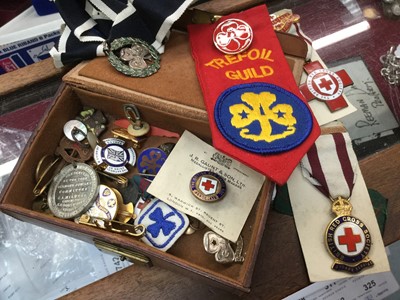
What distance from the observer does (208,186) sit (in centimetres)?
89

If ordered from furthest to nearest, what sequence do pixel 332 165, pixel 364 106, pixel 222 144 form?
pixel 364 106, pixel 332 165, pixel 222 144

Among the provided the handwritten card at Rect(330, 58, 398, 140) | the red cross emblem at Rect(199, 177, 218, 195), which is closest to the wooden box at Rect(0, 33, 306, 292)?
the red cross emblem at Rect(199, 177, 218, 195)

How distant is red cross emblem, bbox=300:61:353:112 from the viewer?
3.25ft

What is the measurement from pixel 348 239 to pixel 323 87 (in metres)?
0.38

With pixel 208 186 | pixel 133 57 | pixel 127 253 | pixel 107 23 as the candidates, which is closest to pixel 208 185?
pixel 208 186

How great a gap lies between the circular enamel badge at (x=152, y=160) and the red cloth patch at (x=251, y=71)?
0.17 meters

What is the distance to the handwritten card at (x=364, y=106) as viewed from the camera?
3.46 ft

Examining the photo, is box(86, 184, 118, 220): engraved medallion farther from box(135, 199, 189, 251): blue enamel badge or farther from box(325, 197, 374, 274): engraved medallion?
box(325, 197, 374, 274): engraved medallion

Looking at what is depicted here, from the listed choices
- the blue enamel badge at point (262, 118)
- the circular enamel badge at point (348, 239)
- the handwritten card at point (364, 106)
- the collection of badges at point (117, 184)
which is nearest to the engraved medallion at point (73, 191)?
the collection of badges at point (117, 184)

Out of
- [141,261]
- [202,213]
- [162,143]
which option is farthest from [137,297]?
[162,143]

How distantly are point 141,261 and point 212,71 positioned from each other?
1.48ft

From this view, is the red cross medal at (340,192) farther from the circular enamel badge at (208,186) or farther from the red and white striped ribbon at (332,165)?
the circular enamel badge at (208,186)

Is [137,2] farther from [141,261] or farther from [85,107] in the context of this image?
[141,261]

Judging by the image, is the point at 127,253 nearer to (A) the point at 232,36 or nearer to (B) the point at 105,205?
(B) the point at 105,205
